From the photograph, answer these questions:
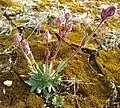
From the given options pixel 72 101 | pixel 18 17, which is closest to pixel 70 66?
pixel 72 101

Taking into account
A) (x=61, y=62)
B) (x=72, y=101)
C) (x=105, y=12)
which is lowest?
(x=72, y=101)

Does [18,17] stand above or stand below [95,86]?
above

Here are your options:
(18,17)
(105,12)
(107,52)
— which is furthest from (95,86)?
(18,17)

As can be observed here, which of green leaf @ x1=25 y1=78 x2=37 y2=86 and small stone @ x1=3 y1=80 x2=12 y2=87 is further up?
green leaf @ x1=25 y1=78 x2=37 y2=86

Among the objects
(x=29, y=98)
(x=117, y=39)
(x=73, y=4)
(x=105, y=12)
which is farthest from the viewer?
(x=73, y=4)

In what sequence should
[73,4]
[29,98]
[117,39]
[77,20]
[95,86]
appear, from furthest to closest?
[73,4], [77,20], [117,39], [95,86], [29,98]

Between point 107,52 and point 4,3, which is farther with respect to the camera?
point 4,3

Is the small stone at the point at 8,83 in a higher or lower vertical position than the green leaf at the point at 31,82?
lower

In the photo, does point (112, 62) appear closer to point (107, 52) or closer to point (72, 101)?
point (107, 52)

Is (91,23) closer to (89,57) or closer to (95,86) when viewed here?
(89,57)
